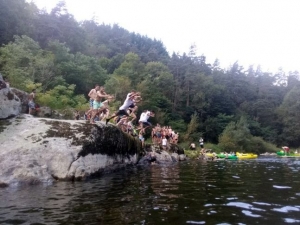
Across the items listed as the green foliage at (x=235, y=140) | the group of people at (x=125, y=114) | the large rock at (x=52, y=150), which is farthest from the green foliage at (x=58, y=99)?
the green foliage at (x=235, y=140)

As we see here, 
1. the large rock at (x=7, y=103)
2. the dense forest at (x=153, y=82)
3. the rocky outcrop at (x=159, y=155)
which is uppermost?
the dense forest at (x=153, y=82)

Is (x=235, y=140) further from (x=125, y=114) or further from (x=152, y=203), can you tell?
(x=152, y=203)

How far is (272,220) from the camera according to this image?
5633 mm

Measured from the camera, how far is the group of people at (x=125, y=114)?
13.9m

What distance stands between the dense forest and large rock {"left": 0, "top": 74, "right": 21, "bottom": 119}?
13.5m

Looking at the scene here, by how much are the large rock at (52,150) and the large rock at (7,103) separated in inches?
13.2

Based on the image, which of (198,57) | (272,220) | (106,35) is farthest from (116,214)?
(106,35)

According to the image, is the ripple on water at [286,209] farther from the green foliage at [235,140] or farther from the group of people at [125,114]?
the green foliage at [235,140]

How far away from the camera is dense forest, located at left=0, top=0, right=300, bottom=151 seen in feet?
109

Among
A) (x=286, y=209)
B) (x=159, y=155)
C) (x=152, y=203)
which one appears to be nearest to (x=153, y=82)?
(x=159, y=155)

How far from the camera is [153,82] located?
59750 mm

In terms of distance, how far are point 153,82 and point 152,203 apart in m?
53.3

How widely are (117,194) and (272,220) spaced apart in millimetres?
4036

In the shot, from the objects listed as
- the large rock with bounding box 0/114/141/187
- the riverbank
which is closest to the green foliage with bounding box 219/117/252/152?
the riverbank
